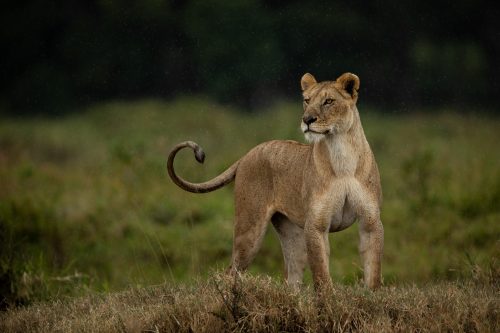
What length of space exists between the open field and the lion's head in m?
0.94

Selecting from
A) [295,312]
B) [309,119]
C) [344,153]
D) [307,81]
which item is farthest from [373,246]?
[307,81]

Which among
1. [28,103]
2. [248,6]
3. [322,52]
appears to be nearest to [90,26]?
[28,103]

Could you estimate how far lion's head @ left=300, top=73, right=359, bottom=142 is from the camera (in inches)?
202

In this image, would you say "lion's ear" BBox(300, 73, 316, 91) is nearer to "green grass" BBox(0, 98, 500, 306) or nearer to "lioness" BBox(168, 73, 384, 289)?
"lioness" BBox(168, 73, 384, 289)

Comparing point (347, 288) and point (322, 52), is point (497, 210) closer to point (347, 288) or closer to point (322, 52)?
point (347, 288)

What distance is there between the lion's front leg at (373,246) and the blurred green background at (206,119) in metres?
2.86

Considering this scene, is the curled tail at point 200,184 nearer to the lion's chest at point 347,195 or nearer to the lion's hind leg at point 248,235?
the lion's hind leg at point 248,235

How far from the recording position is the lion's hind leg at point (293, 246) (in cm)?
595

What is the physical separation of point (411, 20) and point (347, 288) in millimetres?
19663

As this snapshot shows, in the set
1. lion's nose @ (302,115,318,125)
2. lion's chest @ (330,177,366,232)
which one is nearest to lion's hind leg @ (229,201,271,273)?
lion's chest @ (330,177,366,232)

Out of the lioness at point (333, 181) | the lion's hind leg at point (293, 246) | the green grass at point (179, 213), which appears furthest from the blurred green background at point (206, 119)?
the lioness at point (333, 181)

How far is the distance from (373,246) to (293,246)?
84cm

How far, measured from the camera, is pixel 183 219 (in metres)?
11.8

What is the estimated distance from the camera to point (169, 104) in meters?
22.2
